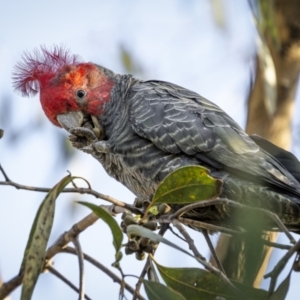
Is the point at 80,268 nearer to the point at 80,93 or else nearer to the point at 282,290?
the point at 282,290

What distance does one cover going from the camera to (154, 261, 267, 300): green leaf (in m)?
1.77

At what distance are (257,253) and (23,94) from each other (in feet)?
7.27

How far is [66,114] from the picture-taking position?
325cm

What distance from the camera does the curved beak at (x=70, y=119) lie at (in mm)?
3215

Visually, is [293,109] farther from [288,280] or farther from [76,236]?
[288,280]

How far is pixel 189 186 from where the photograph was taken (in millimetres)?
1822

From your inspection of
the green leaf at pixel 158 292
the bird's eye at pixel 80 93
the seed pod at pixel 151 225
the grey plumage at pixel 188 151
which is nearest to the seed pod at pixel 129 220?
the seed pod at pixel 151 225

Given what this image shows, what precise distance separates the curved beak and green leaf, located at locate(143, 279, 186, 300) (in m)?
1.61

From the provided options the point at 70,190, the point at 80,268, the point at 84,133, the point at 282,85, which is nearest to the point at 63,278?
the point at 80,268

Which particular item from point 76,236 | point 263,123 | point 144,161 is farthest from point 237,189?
point 263,123

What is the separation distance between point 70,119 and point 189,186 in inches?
60.4

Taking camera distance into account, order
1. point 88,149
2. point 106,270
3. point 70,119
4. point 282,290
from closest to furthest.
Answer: point 282,290
point 106,270
point 88,149
point 70,119

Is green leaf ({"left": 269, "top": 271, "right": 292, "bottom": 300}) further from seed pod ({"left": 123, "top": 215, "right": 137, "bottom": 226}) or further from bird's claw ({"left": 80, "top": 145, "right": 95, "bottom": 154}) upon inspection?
bird's claw ({"left": 80, "top": 145, "right": 95, "bottom": 154})

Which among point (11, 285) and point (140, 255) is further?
point (11, 285)
